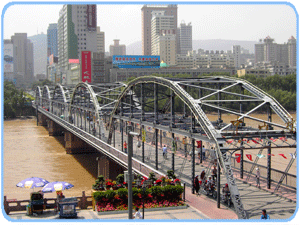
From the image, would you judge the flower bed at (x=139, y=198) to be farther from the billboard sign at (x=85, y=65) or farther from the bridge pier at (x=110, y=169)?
the billboard sign at (x=85, y=65)

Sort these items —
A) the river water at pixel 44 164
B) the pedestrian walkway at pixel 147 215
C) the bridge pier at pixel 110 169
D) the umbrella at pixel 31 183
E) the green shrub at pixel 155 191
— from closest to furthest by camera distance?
the pedestrian walkway at pixel 147 215 < the green shrub at pixel 155 191 < the umbrella at pixel 31 183 < the bridge pier at pixel 110 169 < the river water at pixel 44 164

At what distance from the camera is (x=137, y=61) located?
139375 mm

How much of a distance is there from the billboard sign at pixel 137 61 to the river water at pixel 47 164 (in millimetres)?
58578

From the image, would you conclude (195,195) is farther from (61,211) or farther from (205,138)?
(61,211)

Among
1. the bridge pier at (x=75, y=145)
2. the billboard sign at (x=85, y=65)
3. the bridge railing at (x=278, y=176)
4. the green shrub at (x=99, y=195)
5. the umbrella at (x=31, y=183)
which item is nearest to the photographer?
the green shrub at (x=99, y=195)

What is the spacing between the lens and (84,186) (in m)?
42.7

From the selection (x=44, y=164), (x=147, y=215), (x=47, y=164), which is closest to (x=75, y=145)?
(x=47, y=164)

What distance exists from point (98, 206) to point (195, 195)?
6.09 m

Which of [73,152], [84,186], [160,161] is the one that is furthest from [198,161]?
Answer: [73,152]

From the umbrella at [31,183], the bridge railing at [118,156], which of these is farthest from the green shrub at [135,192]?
the umbrella at [31,183]

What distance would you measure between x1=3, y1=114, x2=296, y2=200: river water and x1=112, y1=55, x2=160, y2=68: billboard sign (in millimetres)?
58578

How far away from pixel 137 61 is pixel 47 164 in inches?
3471

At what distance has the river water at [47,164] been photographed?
42.3 m

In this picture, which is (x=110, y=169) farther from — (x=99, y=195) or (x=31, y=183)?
(x=99, y=195)
